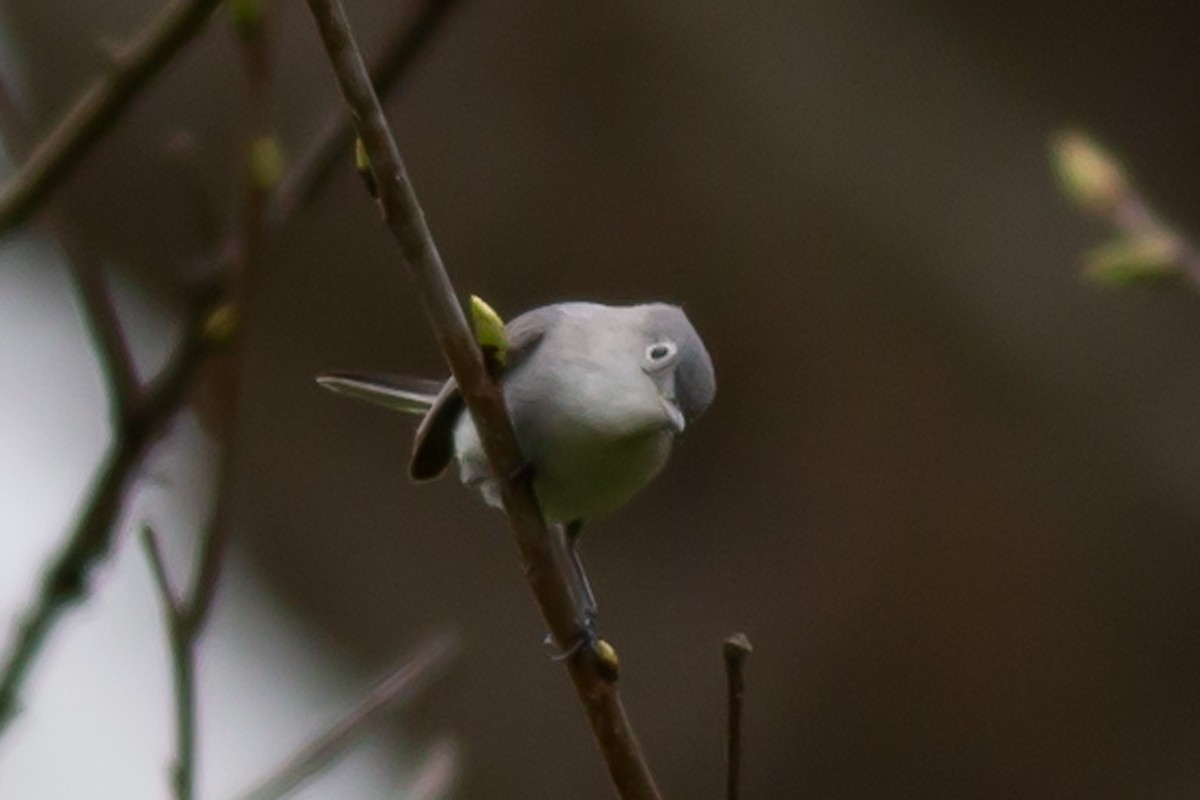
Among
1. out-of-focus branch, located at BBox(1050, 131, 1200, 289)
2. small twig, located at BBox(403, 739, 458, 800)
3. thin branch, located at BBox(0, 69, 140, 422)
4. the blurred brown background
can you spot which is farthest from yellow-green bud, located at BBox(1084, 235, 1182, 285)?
the blurred brown background

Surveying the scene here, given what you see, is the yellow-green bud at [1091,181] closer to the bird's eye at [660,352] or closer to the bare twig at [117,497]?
the bird's eye at [660,352]

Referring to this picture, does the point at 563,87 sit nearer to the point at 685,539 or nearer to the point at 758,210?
the point at 758,210

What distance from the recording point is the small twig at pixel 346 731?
1.45 metres

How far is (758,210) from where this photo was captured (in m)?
3.39

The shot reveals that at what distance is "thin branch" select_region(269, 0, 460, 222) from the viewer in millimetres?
1556

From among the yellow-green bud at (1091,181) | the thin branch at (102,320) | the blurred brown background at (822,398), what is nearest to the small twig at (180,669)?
the thin branch at (102,320)

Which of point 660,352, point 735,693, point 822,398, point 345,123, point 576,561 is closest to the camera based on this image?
point 735,693

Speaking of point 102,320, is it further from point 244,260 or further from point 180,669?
point 180,669

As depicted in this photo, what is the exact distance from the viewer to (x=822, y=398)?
11.1 ft

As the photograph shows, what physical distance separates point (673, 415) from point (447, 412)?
0.19 meters

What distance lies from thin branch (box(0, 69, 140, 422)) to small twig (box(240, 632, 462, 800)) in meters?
0.29

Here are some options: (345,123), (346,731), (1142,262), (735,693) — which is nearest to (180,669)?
(346,731)

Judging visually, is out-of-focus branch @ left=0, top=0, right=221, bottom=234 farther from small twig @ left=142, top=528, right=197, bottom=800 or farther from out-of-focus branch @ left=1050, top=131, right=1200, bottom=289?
out-of-focus branch @ left=1050, top=131, right=1200, bottom=289

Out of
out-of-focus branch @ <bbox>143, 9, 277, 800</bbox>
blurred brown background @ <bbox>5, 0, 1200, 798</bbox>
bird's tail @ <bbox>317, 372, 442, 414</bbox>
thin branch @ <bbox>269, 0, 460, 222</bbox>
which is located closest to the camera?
out-of-focus branch @ <bbox>143, 9, 277, 800</bbox>
